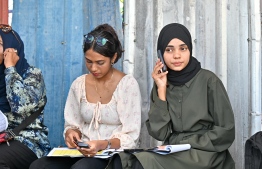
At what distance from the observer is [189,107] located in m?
3.88

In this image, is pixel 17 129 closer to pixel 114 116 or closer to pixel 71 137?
pixel 71 137

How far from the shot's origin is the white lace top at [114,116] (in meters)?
4.22

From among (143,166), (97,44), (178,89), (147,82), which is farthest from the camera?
(147,82)

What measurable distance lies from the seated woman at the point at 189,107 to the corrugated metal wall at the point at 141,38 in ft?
A: 3.06

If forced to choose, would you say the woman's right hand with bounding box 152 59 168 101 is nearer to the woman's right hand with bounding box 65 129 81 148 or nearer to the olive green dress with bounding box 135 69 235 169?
the olive green dress with bounding box 135 69 235 169

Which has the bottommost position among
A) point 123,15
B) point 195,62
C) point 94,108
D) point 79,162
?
point 79,162

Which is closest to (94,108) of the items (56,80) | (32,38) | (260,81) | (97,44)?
(97,44)

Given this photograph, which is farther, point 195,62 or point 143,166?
point 195,62

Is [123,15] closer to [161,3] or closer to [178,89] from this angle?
[161,3]

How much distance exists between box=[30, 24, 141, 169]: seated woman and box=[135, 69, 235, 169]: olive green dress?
28cm

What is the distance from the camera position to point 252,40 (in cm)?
501

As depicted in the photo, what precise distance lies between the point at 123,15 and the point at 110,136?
1.35 m

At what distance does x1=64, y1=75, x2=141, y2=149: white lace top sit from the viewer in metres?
4.22

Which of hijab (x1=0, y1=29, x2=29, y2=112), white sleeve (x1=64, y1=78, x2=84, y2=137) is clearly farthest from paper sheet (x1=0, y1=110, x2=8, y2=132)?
white sleeve (x1=64, y1=78, x2=84, y2=137)
